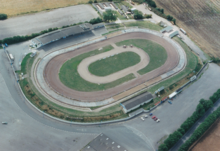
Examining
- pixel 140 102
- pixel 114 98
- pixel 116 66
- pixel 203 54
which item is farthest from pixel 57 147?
pixel 203 54

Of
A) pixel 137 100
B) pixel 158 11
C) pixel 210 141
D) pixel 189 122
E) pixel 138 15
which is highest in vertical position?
pixel 158 11

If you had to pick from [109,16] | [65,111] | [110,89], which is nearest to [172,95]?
[110,89]

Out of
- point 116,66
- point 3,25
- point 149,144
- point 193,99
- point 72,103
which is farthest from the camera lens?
point 3,25

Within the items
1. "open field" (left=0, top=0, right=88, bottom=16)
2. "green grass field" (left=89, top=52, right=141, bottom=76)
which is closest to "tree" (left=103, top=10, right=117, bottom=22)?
"open field" (left=0, top=0, right=88, bottom=16)

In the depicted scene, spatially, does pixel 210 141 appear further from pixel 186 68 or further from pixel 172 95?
pixel 186 68

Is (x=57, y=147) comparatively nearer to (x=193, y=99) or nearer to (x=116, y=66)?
(x=116, y=66)

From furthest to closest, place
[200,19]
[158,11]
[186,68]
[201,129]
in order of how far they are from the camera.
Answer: [158,11] → [200,19] → [186,68] → [201,129]
